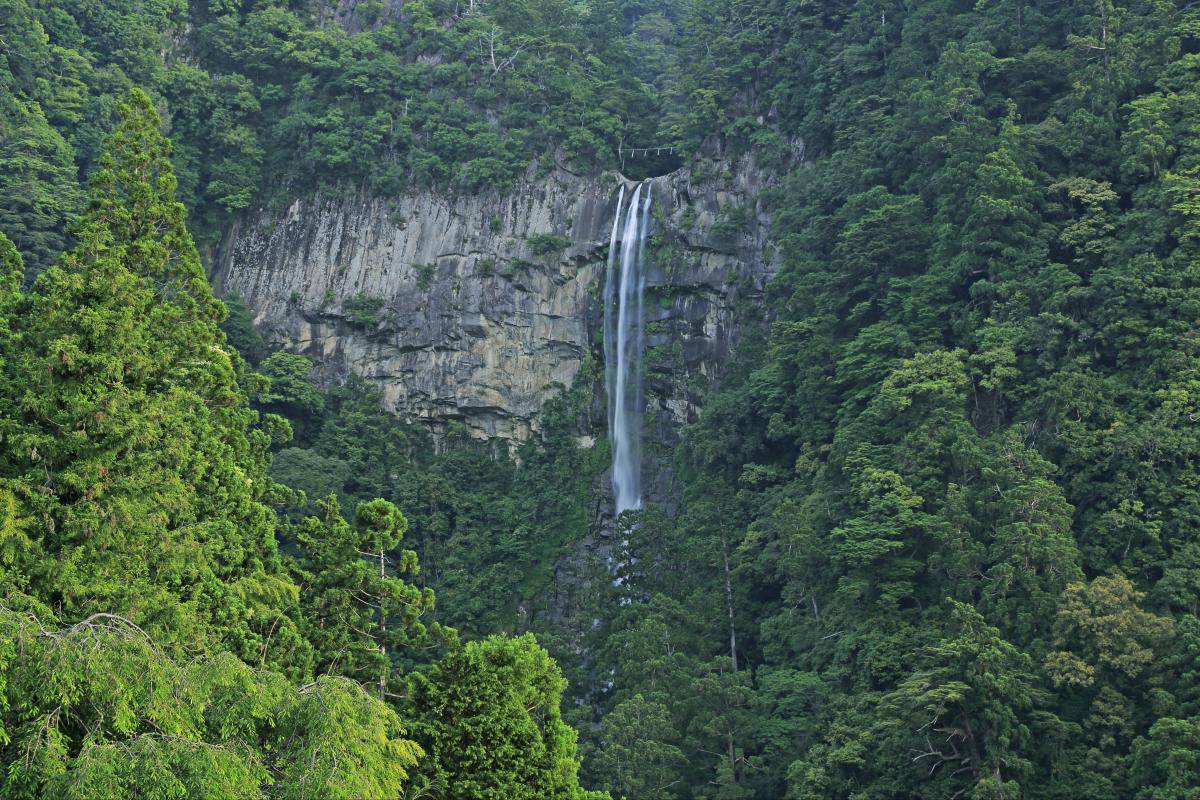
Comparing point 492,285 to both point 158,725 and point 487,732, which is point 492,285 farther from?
point 158,725

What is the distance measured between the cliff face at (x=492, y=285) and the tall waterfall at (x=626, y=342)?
17.7 inches

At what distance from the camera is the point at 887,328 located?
3472 cm

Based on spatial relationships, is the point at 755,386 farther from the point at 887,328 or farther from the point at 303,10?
the point at 303,10

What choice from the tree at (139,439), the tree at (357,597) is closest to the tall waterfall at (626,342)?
the tree at (357,597)

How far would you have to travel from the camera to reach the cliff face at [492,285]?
147 feet

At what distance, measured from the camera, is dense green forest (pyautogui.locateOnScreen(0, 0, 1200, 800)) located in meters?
18.3

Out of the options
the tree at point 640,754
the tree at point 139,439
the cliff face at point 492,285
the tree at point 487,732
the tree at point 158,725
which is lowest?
the tree at point 640,754

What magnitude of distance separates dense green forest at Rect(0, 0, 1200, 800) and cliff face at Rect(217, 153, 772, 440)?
47.9 inches

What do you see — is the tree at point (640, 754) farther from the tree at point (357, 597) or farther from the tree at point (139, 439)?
the tree at point (139, 439)

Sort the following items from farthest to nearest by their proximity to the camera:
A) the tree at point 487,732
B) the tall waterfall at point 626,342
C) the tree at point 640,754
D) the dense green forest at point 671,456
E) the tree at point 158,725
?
the tall waterfall at point 626,342, the tree at point 640,754, the tree at point 487,732, the dense green forest at point 671,456, the tree at point 158,725

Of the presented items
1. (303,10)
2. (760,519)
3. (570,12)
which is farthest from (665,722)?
(303,10)

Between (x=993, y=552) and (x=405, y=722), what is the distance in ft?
44.2

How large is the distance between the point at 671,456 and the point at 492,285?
29.0 ft

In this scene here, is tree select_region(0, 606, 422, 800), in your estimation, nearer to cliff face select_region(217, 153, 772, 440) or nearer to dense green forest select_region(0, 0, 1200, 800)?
dense green forest select_region(0, 0, 1200, 800)
